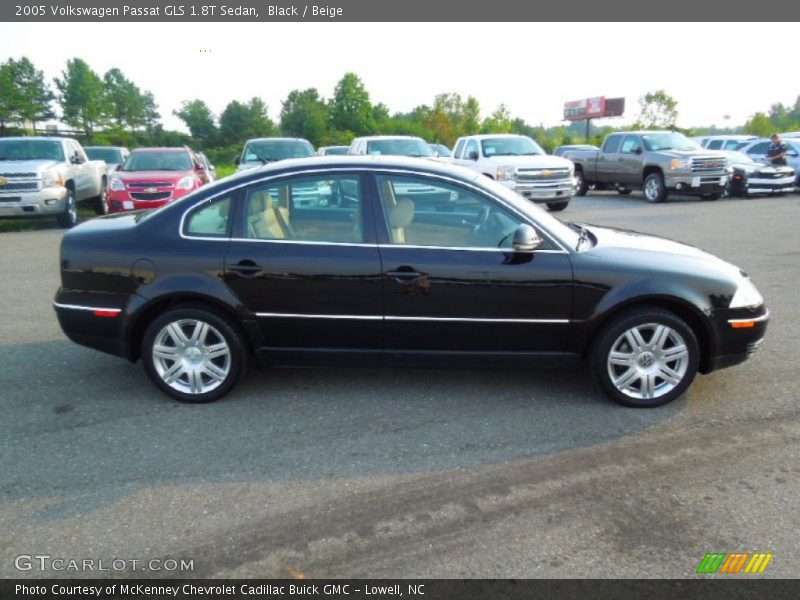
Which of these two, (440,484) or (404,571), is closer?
(404,571)

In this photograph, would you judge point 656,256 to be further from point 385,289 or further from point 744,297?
point 385,289

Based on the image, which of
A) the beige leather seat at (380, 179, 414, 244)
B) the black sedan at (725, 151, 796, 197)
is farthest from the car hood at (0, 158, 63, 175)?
the black sedan at (725, 151, 796, 197)

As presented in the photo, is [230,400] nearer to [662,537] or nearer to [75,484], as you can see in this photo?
[75,484]

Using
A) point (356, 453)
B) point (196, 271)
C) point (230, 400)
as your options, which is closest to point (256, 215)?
point (196, 271)

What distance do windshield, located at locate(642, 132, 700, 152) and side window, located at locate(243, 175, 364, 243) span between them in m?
15.7

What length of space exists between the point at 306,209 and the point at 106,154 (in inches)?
813

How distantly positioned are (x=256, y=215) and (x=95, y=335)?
4.65 ft

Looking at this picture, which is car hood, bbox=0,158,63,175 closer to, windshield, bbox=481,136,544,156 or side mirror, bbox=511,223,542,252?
windshield, bbox=481,136,544,156

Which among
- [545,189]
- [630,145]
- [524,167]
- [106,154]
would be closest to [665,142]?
[630,145]

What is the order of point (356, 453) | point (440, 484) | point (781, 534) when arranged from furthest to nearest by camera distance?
point (356, 453) < point (440, 484) < point (781, 534)

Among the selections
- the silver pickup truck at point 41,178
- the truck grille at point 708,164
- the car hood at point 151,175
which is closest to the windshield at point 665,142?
the truck grille at point 708,164

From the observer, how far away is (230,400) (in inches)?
178

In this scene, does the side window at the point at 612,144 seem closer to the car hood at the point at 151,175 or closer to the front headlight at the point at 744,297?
the car hood at the point at 151,175

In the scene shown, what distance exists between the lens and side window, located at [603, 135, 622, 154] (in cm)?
1919
